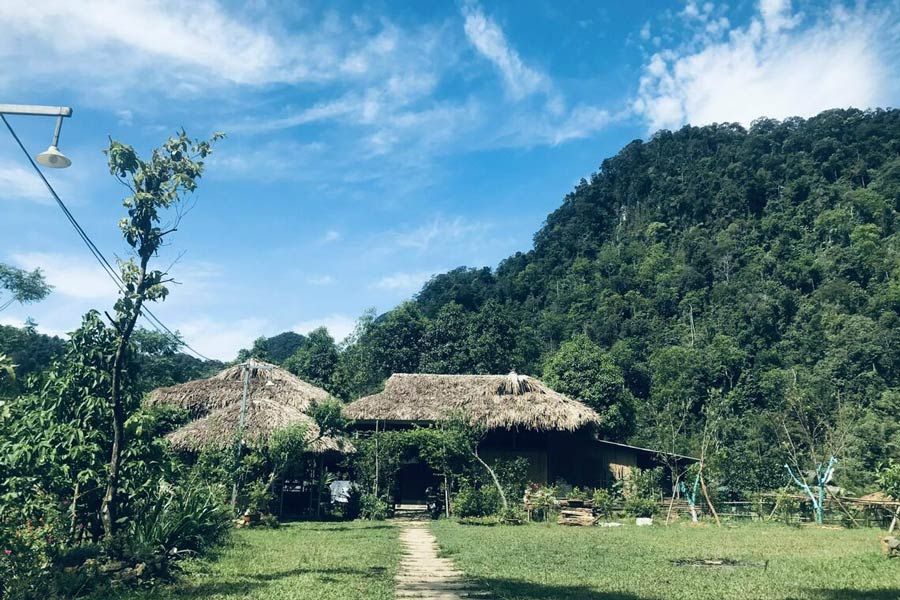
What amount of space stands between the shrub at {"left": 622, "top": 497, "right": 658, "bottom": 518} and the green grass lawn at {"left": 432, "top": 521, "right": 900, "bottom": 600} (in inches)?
174

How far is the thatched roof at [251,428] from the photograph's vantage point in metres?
19.1

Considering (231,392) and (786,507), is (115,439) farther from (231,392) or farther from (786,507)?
(786,507)

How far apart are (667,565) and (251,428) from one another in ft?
43.5

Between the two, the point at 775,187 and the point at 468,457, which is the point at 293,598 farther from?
the point at 775,187

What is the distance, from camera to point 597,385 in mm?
35094

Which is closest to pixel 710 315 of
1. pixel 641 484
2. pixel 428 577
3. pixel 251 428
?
pixel 641 484

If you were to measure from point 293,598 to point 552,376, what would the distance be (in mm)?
30572

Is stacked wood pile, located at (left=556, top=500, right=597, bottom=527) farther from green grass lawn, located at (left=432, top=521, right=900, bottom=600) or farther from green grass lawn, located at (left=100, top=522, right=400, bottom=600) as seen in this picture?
green grass lawn, located at (left=100, top=522, right=400, bottom=600)

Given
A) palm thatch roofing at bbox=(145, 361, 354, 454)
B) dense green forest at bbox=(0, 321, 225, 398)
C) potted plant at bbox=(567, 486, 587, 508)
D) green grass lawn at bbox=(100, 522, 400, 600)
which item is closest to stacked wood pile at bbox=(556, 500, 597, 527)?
potted plant at bbox=(567, 486, 587, 508)

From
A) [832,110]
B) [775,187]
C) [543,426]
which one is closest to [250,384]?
[543,426]

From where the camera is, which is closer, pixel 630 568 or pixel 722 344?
pixel 630 568

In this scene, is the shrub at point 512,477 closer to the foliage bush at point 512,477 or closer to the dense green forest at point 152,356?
the foliage bush at point 512,477

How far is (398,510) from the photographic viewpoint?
2245cm

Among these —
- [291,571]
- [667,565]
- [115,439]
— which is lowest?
[667,565]
